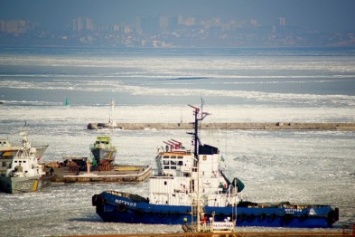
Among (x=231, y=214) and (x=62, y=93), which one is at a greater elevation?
(x=62, y=93)

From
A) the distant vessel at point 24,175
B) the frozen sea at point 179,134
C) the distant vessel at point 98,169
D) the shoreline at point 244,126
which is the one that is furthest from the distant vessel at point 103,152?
the shoreline at point 244,126

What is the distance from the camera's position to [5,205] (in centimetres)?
3409

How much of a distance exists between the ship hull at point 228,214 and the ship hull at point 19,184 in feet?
17.6

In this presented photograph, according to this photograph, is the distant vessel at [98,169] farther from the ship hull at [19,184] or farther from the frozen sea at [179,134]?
the ship hull at [19,184]

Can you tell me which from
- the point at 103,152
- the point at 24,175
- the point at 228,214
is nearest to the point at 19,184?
the point at 24,175

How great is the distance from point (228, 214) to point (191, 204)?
121cm

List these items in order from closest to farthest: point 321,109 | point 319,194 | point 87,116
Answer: point 319,194 < point 87,116 < point 321,109

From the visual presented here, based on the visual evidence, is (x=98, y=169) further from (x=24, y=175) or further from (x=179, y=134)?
(x=179, y=134)

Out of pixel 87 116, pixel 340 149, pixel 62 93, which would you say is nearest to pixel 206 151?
pixel 340 149

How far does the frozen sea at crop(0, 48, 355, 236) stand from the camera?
33469mm

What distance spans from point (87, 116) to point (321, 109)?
55.8ft

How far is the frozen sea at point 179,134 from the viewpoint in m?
33.5

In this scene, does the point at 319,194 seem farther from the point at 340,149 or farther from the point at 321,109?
the point at 321,109

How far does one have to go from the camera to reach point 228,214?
3077cm
